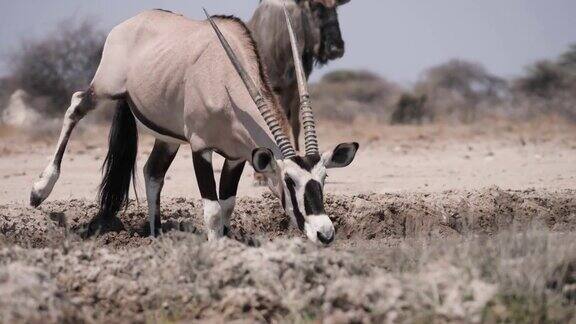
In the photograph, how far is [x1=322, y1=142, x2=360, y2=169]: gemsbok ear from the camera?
21.0 feet

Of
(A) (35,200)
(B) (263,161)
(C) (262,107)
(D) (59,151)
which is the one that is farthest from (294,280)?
(D) (59,151)

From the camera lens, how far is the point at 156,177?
8.12m

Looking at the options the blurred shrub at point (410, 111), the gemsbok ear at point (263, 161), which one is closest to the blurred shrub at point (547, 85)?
the blurred shrub at point (410, 111)

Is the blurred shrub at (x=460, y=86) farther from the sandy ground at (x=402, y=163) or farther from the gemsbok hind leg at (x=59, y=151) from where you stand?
the gemsbok hind leg at (x=59, y=151)

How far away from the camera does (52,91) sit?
75.2ft

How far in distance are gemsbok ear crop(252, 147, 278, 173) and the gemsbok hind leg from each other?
227 cm

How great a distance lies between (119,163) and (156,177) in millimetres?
413

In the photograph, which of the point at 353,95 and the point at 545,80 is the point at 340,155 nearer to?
the point at 545,80

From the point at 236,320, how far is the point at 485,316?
1104 millimetres

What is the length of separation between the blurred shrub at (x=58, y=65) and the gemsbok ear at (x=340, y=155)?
1631cm

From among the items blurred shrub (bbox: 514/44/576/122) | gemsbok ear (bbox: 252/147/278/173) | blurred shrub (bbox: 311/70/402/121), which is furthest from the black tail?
blurred shrub (bbox: 514/44/576/122)

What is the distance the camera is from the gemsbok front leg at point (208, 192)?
7129 mm

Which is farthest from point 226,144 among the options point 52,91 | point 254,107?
point 52,91

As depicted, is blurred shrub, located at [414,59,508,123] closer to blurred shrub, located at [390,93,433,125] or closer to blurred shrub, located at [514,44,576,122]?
blurred shrub, located at [514,44,576,122]
